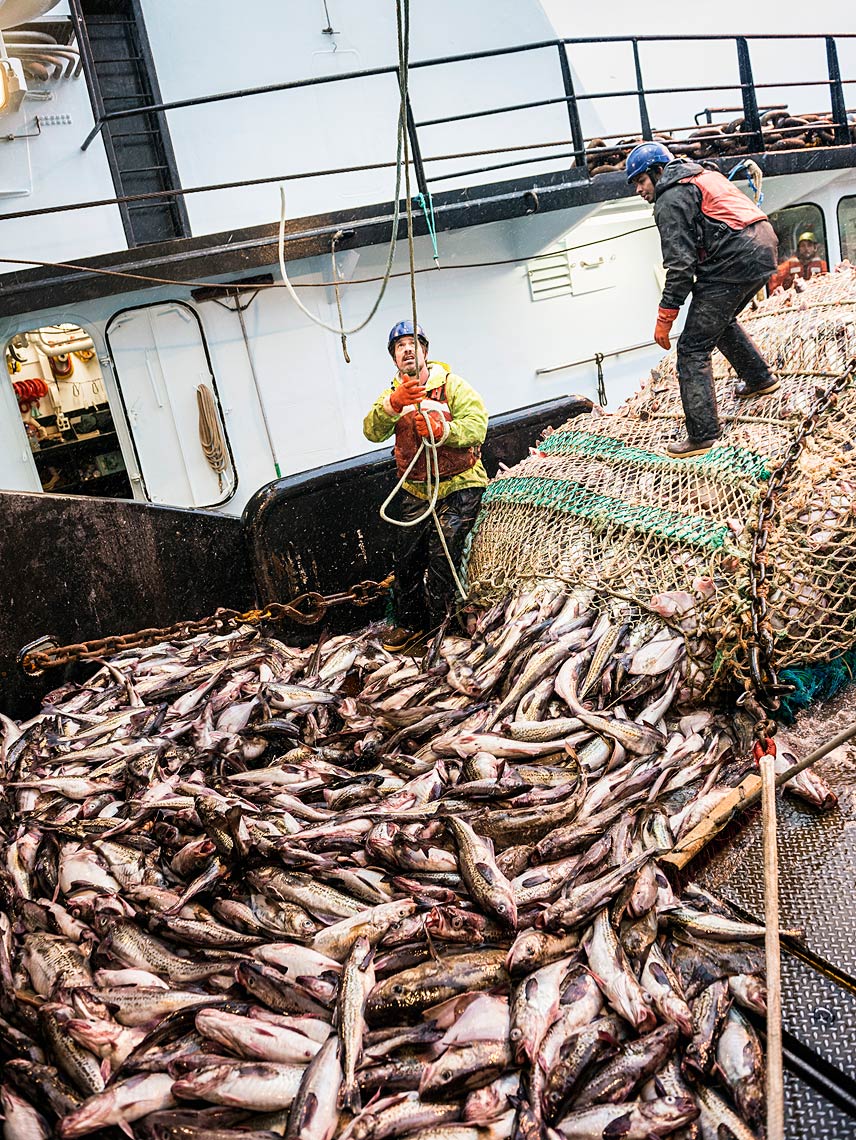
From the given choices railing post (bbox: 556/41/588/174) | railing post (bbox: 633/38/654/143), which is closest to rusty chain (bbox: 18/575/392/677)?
railing post (bbox: 556/41/588/174)

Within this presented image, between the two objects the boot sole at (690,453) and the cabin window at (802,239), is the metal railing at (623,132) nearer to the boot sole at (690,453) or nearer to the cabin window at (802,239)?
the cabin window at (802,239)

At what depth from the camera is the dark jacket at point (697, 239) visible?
530 centimetres

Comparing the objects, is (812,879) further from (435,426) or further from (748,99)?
(748,99)

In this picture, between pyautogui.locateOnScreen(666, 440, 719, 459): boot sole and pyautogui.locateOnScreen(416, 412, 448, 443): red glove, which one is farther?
pyautogui.locateOnScreen(416, 412, 448, 443): red glove

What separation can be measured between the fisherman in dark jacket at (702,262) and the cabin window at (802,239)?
24.8 feet

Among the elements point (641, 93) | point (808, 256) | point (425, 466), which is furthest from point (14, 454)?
point (808, 256)

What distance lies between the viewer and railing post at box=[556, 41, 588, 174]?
29.1 ft

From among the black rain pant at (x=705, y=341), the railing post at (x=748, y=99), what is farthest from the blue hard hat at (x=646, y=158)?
the railing post at (x=748, y=99)

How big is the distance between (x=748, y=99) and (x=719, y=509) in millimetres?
7683

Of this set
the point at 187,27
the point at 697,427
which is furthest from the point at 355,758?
the point at 187,27

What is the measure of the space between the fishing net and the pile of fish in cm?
29

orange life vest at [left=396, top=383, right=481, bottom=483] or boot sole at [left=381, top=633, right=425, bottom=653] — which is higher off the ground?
orange life vest at [left=396, top=383, right=481, bottom=483]

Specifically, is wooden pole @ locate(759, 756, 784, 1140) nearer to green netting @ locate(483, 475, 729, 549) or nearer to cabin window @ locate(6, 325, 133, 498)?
green netting @ locate(483, 475, 729, 549)

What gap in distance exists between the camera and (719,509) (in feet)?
16.2
